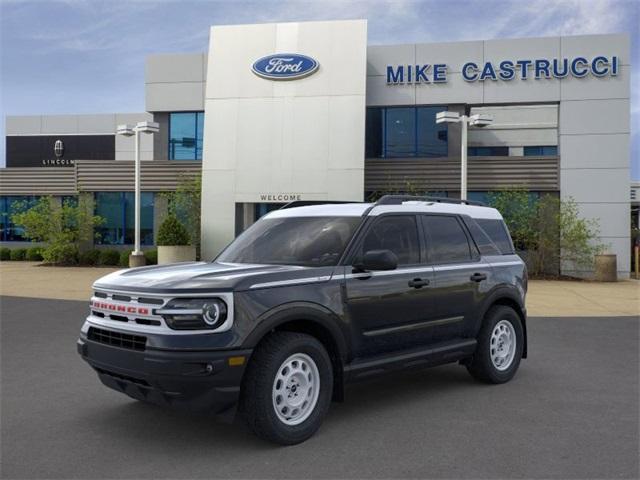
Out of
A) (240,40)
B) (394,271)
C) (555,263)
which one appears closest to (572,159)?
(555,263)

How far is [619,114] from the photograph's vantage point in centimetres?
2248

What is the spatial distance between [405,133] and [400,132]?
0.69 ft

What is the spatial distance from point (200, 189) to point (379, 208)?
796 inches

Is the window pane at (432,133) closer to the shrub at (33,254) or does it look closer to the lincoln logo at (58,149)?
the shrub at (33,254)

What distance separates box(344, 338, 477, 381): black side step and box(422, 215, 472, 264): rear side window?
83 cm

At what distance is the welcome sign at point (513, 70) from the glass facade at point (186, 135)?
338 inches

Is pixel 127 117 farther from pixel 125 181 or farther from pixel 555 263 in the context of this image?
pixel 555 263

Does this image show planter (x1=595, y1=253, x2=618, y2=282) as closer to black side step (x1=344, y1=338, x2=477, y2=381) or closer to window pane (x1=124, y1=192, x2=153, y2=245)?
black side step (x1=344, y1=338, x2=477, y2=381)

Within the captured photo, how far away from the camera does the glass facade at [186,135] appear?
27.2m

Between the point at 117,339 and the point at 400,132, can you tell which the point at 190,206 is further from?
the point at 117,339

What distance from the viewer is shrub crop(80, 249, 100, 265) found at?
82.6ft

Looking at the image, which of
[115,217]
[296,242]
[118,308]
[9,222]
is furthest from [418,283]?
[9,222]

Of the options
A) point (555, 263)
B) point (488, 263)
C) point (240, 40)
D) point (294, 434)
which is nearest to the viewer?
point (294, 434)

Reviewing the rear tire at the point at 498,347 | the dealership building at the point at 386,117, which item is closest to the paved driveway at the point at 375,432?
the rear tire at the point at 498,347
